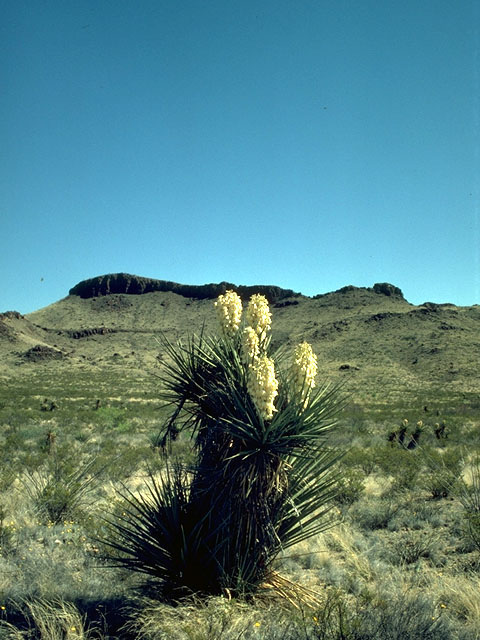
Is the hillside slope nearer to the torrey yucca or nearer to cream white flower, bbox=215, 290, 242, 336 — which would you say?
cream white flower, bbox=215, 290, 242, 336

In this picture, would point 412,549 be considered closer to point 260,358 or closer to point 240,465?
point 240,465

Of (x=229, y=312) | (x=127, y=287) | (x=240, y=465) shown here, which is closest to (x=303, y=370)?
(x=240, y=465)

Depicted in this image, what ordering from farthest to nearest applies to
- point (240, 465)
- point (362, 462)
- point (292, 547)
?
point (362, 462) < point (292, 547) < point (240, 465)

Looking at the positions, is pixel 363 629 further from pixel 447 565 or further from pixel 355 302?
pixel 355 302

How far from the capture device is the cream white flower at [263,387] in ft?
12.9

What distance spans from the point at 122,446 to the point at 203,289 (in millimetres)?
70296

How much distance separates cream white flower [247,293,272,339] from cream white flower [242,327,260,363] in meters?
0.29

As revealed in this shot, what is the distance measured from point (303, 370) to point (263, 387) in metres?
0.41

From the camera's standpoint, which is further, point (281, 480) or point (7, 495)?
point (7, 495)

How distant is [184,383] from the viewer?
4770 millimetres

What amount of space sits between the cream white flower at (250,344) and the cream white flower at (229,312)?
1.69 ft

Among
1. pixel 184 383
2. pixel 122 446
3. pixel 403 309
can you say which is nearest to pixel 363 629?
pixel 184 383

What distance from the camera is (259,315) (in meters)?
4.63

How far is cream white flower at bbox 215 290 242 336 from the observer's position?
15.9 feet
